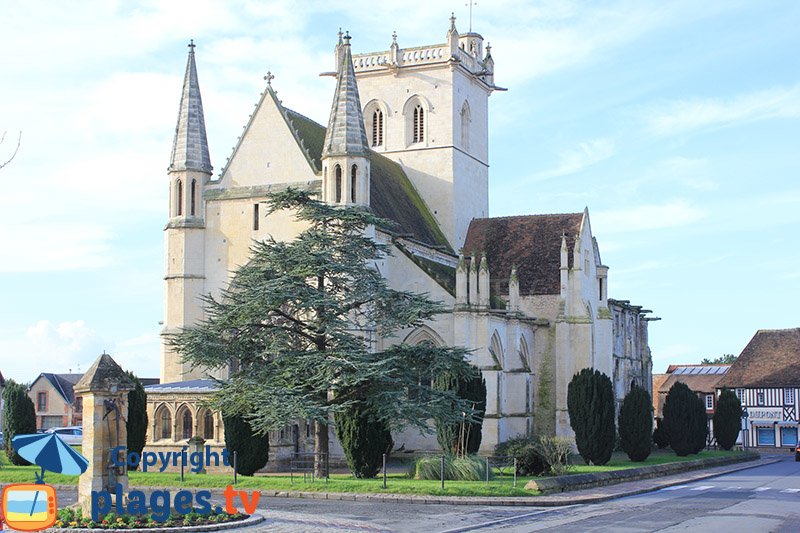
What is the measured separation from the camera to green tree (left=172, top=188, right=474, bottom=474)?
32844mm

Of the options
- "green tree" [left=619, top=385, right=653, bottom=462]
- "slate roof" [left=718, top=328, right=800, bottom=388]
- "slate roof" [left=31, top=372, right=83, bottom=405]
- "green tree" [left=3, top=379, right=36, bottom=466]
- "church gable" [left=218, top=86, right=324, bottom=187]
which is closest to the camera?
"green tree" [left=3, top=379, right=36, bottom=466]

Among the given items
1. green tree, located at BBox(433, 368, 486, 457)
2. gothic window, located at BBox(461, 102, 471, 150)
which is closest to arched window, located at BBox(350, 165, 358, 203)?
green tree, located at BBox(433, 368, 486, 457)

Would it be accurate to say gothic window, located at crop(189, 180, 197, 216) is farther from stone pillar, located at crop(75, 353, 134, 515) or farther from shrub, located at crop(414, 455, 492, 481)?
stone pillar, located at crop(75, 353, 134, 515)

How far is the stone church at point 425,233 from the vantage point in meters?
42.5

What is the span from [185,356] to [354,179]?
11.3 metres

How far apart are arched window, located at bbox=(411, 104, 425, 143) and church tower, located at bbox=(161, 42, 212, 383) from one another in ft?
50.4

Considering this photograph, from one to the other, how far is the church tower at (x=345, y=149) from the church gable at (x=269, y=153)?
6.80 feet

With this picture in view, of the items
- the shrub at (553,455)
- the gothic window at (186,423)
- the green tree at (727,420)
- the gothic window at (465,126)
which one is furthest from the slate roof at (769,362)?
the gothic window at (186,423)

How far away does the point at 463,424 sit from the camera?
3647cm

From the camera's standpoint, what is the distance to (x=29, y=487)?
16.3 meters

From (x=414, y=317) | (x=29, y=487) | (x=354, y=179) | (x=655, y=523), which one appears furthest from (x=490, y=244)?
(x=29, y=487)

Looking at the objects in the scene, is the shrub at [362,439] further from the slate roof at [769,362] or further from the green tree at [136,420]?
the slate roof at [769,362]

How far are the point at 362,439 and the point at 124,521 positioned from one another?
14030mm

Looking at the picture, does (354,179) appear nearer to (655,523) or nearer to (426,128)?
(426,128)
